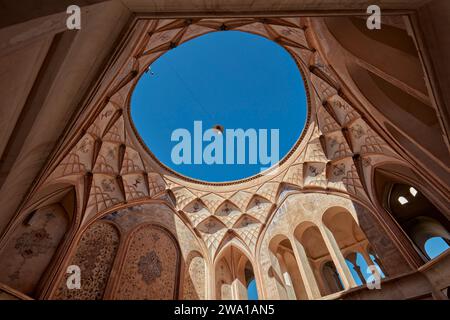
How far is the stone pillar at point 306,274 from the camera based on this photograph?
7.66 m

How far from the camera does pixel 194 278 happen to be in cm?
922

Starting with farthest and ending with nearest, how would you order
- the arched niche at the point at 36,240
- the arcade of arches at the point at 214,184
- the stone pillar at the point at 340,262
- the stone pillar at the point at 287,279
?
the stone pillar at the point at 287,279, the stone pillar at the point at 340,262, the arched niche at the point at 36,240, the arcade of arches at the point at 214,184

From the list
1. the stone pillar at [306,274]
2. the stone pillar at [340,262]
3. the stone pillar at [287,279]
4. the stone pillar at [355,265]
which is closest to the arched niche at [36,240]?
the stone pillar at [306,274]

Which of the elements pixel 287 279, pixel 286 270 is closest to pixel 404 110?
pixel 287 279

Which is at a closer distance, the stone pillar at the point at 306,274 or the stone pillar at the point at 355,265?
the stone pillar at the point at 306,274

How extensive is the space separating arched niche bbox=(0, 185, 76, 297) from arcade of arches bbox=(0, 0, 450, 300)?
4 cm

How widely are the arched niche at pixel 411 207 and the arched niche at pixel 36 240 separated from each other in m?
10.0

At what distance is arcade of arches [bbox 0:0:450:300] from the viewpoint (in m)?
2.52

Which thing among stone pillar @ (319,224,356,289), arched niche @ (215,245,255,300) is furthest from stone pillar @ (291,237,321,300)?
arched niche @ (215,245,255,300)

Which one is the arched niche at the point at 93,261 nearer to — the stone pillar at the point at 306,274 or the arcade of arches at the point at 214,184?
the arcade of arches at the point at 214,184

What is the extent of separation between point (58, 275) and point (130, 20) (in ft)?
22.0

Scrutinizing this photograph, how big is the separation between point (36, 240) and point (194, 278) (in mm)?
5355
